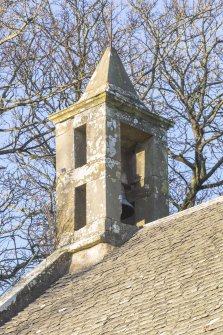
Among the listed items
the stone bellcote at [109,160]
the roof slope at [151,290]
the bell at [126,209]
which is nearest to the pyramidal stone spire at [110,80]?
the stone bellcote at [109,160]

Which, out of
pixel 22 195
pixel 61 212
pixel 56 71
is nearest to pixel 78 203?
pixel 61 212

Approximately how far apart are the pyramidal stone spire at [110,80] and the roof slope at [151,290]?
1.99 metres

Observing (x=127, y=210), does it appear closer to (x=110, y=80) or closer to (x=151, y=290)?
(x=110, y=80)

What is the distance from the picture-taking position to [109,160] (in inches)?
523

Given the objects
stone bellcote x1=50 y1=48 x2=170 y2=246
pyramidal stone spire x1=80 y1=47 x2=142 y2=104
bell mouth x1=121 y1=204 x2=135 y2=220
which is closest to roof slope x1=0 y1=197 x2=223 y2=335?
stone bellcote x1=50 y1=48 x2=170 y2=246

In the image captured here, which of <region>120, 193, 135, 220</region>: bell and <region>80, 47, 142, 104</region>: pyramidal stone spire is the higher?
<region>80, 47, 142, 104</region>: pyramidal stone spire

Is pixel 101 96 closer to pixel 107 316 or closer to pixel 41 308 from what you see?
pixel 41 308

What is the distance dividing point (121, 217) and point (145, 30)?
605 cm

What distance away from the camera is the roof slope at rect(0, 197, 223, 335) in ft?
31.2

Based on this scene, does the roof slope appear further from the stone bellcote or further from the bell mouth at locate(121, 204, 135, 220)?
the bell mouth at locate(121, 204, 135, 220)

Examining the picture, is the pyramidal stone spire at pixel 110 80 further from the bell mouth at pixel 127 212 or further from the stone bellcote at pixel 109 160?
the bell mouth at pixel 127 212

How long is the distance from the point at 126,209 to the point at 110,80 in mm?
1643

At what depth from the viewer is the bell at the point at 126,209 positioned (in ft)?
44.0

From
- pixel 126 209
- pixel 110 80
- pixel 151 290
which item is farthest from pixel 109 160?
pixel 151 290
